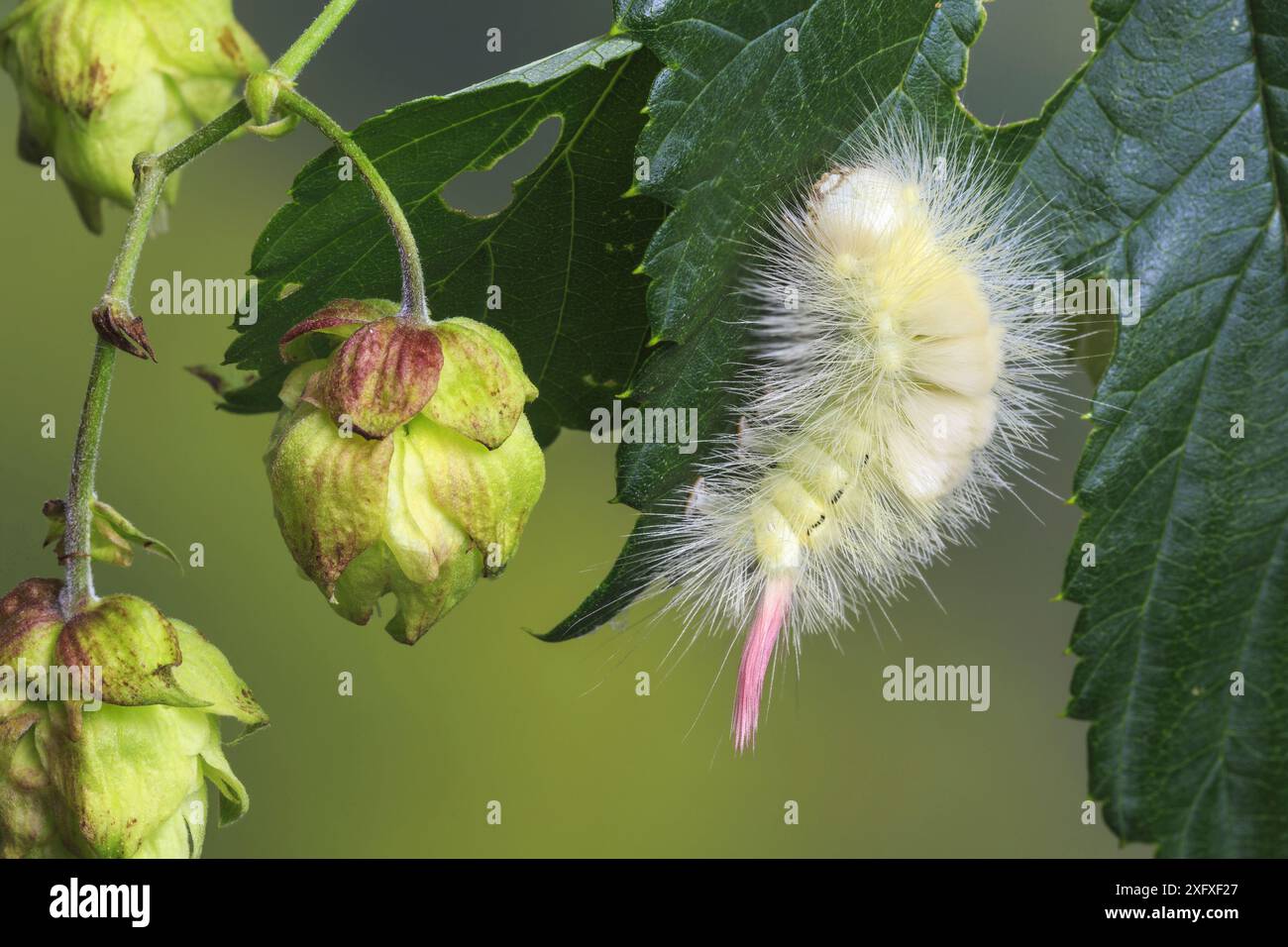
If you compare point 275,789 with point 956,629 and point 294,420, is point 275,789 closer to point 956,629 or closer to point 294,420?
point 956,629

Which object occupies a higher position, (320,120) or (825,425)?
(320,120)

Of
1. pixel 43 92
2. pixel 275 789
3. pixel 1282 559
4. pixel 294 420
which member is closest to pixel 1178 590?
pixel 1282 559

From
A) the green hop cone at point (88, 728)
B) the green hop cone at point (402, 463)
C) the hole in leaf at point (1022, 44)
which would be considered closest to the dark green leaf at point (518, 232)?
the green hop cone at point (402, 463)

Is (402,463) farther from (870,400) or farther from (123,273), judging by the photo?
(870,400)

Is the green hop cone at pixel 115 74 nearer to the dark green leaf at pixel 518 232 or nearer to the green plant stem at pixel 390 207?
the dark green leaf at pixel 518 232

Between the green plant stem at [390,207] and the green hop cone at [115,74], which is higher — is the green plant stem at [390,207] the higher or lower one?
the lower one

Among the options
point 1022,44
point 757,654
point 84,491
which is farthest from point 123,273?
point 1022,44
